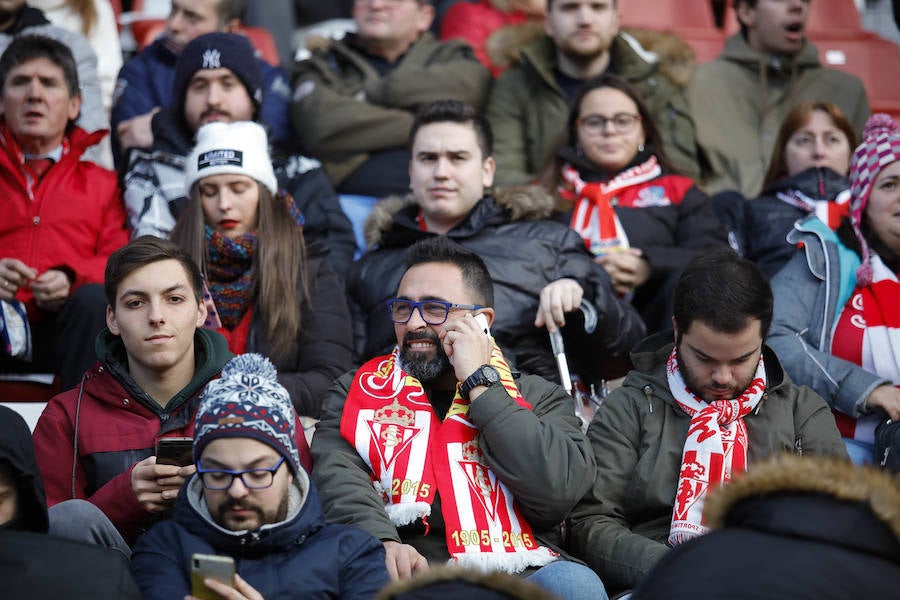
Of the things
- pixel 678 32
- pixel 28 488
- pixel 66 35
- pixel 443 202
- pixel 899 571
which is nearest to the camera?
pixel 899 571

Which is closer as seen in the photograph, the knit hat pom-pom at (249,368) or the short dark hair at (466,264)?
the knit hat pom-pom at (249,368)

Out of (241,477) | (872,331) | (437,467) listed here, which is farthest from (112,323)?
(872,331)

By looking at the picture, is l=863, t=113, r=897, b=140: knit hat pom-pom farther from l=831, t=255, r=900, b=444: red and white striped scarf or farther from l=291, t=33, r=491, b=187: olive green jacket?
l=291, t=33, r=491, b=187: olive green jacket

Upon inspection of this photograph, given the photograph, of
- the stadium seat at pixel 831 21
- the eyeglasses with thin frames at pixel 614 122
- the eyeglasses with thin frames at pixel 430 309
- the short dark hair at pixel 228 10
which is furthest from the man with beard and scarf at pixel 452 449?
the stadium seat at pixel 831 21

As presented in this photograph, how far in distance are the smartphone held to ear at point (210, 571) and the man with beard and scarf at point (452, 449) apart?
580 mm

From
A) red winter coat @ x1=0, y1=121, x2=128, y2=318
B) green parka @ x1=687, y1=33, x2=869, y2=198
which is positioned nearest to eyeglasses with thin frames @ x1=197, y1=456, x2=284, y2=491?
red winter coat @ x1=0, y1=121, x2=128, y2=318

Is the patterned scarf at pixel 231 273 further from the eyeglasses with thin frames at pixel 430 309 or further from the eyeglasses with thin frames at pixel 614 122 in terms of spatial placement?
the eyeglasses with thin frames at pixel 614 122

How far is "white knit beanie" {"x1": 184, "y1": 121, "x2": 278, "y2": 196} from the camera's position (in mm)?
5062

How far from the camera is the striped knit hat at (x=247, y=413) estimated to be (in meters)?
3.34

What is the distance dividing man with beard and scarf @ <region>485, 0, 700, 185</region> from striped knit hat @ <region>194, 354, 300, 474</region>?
3.10 meters

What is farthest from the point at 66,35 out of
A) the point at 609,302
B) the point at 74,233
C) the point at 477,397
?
the point at 477,397

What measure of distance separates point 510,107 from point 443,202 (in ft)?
5.46

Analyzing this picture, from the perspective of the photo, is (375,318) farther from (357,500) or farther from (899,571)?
(899,571)

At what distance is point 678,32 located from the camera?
8.27 m
